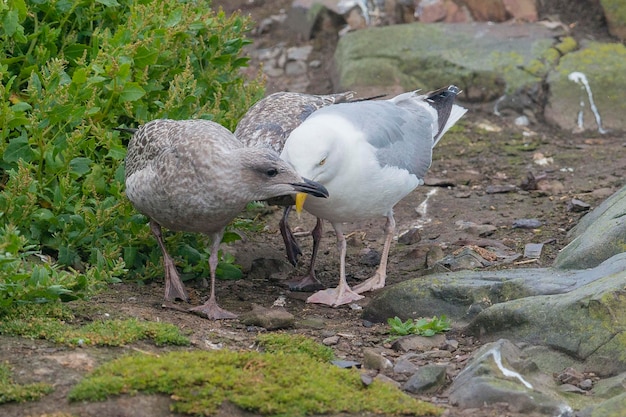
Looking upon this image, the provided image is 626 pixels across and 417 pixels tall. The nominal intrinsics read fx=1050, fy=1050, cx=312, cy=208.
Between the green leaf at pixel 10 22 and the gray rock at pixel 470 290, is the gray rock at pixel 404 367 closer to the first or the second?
the gray rock at pixel 470 290

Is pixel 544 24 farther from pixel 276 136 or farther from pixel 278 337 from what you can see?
pixel 278 337

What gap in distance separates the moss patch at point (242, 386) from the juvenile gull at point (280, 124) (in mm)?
2058

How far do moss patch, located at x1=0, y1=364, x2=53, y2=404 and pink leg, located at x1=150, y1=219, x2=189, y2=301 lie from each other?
198cm

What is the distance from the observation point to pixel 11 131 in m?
5.96

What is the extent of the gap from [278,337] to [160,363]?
97 centimetres

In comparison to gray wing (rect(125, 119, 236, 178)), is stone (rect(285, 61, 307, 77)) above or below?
below

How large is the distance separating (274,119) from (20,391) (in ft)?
10.8

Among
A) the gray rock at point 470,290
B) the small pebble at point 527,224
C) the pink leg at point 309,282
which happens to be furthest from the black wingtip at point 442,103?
the gray rock at point 470,290

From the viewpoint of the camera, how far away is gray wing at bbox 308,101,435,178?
21.4 ft

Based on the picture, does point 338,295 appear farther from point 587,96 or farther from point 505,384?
point 587,96

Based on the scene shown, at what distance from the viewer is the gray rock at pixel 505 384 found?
167 inches

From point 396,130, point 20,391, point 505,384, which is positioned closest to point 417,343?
point 505,384

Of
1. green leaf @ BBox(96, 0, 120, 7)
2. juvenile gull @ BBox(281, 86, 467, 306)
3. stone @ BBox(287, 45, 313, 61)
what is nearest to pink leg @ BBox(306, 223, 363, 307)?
juvenile gull @ BBox(281, 86, 467, 306)

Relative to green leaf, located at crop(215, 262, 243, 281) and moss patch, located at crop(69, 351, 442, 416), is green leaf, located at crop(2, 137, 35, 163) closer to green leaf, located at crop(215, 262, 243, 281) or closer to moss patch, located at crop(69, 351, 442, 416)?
green leaf, located at crop(215, 262, 243, 281)
